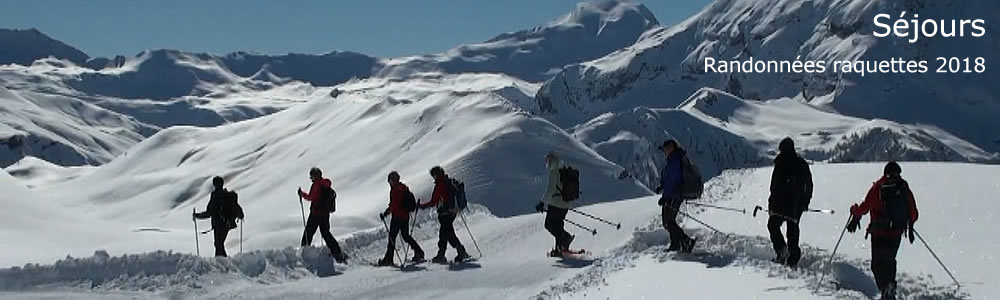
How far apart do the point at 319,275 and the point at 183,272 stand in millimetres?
2323

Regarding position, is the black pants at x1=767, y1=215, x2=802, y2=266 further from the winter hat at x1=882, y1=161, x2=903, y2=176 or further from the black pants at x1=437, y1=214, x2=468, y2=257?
the black pants at x1=437, y1=214, x2=468, y2=257

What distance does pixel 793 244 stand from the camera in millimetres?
13469

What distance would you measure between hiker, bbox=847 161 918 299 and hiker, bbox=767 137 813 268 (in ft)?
6.13

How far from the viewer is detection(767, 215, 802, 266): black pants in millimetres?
13359

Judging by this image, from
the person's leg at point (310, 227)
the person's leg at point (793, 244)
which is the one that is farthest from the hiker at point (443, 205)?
the person's leg at point (793, 244)

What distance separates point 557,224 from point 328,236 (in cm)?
390

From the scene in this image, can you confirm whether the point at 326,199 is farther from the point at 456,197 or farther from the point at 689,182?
the point at 689,182

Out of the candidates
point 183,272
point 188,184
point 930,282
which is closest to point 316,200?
point 183,272

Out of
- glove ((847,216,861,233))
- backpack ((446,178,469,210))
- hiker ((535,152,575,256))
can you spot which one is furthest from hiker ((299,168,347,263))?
glove ((847,216,861,233))

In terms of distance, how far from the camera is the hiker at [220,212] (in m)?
18.4

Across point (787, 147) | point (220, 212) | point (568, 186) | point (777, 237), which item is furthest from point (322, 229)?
point (787, 147)

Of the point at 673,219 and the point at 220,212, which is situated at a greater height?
the point at 220,212

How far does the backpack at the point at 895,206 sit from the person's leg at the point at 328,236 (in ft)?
31.8

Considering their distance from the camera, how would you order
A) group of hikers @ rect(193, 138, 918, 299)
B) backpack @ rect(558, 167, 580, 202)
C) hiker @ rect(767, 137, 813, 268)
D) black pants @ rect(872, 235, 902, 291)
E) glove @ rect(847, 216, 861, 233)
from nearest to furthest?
black pants @ rect(872, 235, 902, 291)
group of hikers @ rect(193, 138, 918, 299)
glove @ rect(847, 216, 861, 233)
hiker @ rect(767, 137, 813, 268)
backpack @ rect(558, 167, 580, 202)
